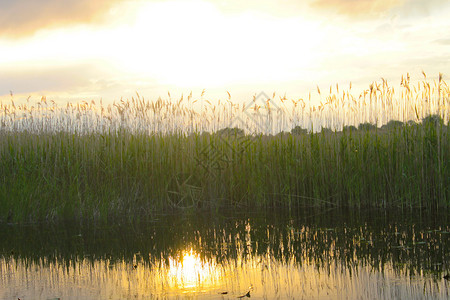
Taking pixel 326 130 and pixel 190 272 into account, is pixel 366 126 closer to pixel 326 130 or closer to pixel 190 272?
pixel 326 130

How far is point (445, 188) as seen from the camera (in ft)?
20.9

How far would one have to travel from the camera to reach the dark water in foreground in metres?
3.13

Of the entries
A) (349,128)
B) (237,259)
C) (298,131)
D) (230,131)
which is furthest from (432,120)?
(237,259)

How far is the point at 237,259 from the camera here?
3.90 meters

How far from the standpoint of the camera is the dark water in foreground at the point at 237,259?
10.3 ft

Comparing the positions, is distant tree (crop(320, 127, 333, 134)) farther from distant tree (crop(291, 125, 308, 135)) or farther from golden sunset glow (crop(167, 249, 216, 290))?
golden sunset glow (crop(167, 249, 216, 290))

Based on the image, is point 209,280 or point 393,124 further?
point 393,124

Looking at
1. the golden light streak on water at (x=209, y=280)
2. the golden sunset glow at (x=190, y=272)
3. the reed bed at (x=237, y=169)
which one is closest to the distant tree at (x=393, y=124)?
the reed bed at (x=237, y=169)

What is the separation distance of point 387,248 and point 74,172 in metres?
5.41

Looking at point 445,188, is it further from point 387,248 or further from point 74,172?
point 74,172

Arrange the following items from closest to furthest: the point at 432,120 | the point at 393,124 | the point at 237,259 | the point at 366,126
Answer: the point at 237,259, the point at 432,120, the point at 393,124, the point at 366,126

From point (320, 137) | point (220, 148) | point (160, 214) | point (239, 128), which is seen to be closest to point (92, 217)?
point (160, 214)

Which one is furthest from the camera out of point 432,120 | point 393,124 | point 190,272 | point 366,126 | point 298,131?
point 298,131

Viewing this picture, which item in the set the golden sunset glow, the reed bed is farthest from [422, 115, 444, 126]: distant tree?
the golden sunset glow
